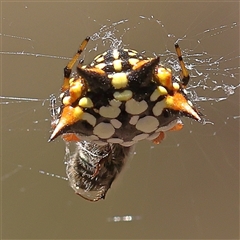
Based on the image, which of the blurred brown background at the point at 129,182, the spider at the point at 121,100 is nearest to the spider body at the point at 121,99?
the spider at the point at 121,100

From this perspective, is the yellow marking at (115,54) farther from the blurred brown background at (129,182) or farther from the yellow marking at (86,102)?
the blurred brown background at (129,182)

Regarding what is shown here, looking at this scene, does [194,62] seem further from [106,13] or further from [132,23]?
Result: [106,13]

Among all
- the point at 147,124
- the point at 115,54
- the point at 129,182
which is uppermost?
the point at 115,54

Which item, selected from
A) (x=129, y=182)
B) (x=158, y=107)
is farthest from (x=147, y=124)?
(x=129, y=182)

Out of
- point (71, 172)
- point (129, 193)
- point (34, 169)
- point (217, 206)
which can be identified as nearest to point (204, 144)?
point (217, 206)

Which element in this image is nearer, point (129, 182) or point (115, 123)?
point (115, 123)

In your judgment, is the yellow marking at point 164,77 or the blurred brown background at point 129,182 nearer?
the yellow marking at point 164,77

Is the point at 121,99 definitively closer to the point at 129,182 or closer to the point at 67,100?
the point at 67,100

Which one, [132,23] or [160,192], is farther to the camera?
[160,192]

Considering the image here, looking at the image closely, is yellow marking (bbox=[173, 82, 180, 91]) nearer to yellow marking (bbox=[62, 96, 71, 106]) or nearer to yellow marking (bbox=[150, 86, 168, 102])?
yellow marking (bbox=[150, 86, 168, 102])
